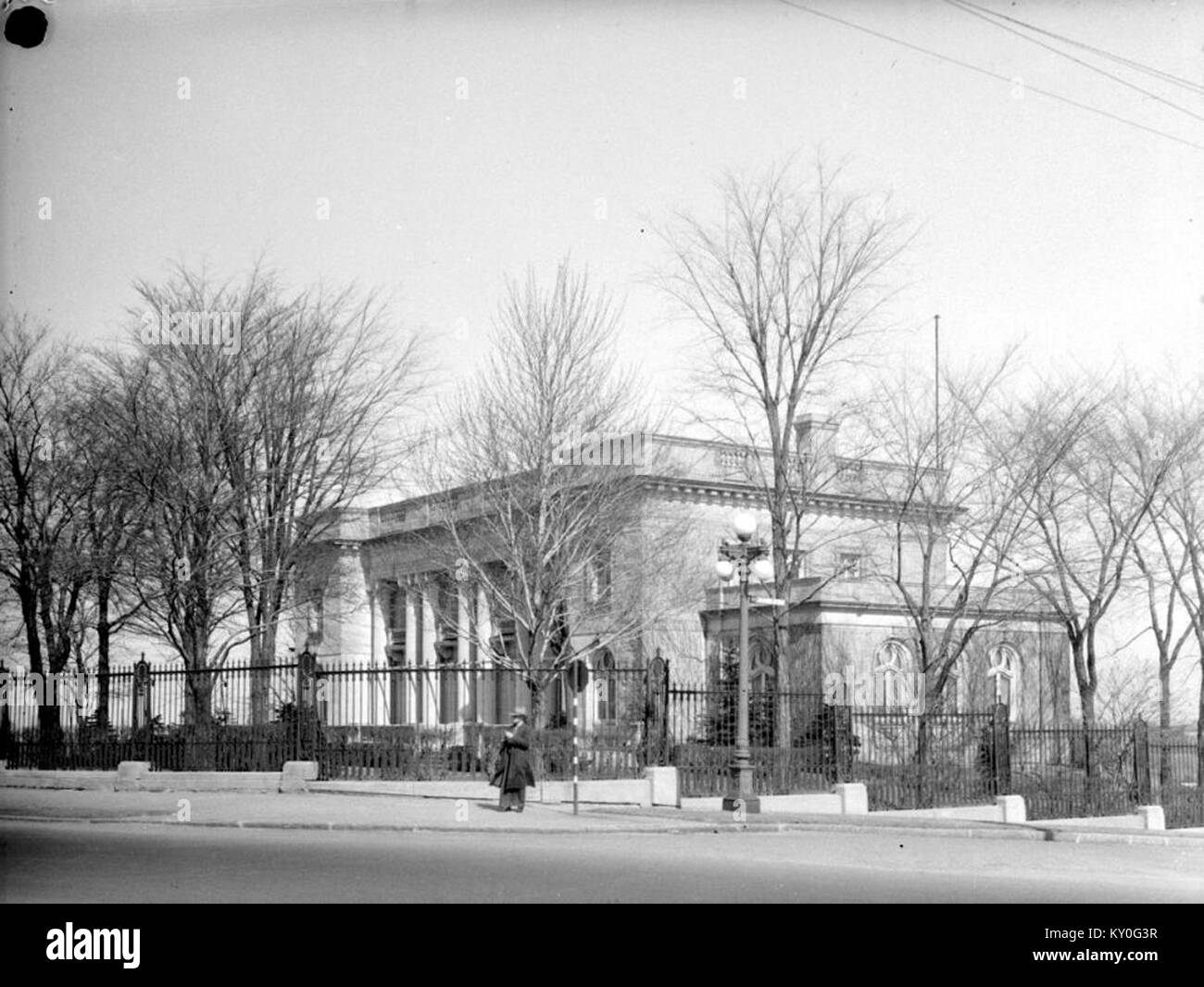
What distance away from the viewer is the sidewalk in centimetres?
1992

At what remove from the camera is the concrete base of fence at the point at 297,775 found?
25688 mm

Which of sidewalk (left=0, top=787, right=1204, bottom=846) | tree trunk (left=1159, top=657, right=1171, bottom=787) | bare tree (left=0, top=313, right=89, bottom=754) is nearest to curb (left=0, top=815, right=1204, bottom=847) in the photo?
sidewalk (left=0, top=787, right=1204, bottom=846)

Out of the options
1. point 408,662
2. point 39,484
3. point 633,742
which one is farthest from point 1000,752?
point 408,662

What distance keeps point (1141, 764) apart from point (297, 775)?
1737cm

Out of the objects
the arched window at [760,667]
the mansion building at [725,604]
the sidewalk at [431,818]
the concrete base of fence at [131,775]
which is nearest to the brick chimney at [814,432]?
the mansion building at [725,604]

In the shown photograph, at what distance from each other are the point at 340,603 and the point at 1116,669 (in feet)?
73.1

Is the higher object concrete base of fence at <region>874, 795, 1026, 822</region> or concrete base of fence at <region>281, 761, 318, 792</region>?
concrete base of fence at <region>281, 761, 318, 792</region>

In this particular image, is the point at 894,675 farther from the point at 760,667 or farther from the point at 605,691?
the point at 605,691

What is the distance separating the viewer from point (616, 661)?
43.0 meters

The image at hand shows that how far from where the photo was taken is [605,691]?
149 ft

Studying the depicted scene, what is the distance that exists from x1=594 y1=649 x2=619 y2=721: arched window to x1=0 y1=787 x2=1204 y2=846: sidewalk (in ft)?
35.7

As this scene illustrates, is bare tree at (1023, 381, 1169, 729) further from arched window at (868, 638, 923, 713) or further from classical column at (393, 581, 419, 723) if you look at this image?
classical column at (393, 581, 419, 723)

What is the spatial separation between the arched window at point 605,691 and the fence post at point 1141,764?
11.0 m

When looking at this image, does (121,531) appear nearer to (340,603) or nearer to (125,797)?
(125,797)
